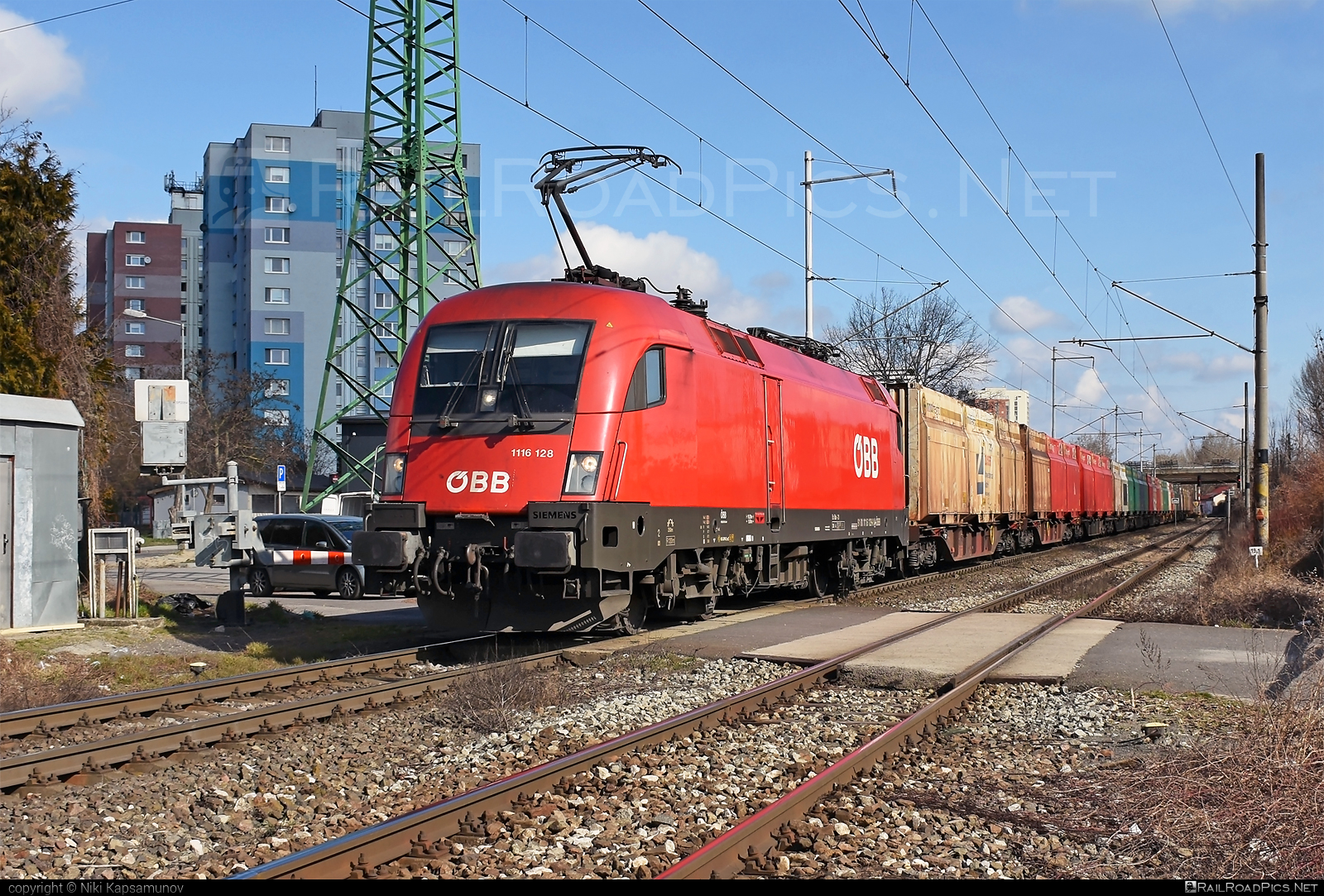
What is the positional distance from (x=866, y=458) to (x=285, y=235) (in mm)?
58787

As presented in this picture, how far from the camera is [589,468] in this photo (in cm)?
1065

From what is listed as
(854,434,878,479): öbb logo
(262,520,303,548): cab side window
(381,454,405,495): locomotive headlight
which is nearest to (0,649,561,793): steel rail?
(381,454,405,495): locomotive headlight

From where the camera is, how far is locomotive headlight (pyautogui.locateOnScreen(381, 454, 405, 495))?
11.4 m

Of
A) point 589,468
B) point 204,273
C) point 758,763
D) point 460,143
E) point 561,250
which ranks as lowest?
point 758,763

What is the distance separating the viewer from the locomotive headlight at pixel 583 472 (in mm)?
10578

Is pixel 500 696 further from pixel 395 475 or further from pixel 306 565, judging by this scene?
pixel 306 565

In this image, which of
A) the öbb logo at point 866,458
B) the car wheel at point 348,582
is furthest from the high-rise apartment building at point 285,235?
the öbb logo at point 866,458

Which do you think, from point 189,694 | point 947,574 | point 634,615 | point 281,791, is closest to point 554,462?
point 634,615

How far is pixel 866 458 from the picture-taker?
62.2ft

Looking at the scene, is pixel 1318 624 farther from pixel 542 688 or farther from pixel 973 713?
pixel 542 688

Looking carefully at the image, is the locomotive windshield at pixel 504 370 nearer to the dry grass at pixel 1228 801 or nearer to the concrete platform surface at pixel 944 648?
the concrete platform surface at pixel 944 648
